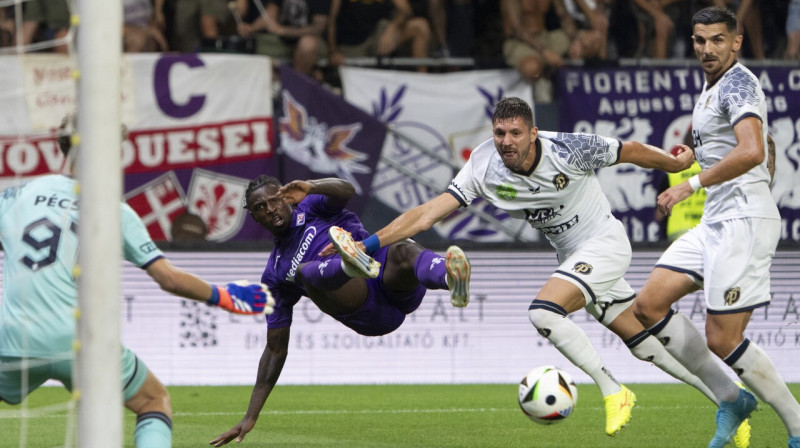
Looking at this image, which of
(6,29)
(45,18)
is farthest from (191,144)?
(6,29)

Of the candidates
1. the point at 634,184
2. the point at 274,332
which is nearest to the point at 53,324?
the point at 274,332

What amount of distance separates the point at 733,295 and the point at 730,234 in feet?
1.15

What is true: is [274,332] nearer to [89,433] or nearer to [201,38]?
[89,433]

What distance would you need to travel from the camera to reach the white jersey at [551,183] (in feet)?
23.3

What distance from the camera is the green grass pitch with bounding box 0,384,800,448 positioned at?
793 centimetres

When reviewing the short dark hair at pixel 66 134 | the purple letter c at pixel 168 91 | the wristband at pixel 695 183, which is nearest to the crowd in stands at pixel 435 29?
the purple letter c at pixel 168 91

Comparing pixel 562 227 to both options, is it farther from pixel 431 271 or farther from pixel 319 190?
pixel 319 190

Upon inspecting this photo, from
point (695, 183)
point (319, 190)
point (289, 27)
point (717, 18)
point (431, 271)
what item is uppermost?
point (717, 18)

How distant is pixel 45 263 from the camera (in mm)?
5109

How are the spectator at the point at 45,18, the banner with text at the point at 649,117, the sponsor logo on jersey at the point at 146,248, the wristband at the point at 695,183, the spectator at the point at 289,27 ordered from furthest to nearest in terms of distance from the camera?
the spectator at the point at 289,27 → the spectator at the point at 45,18 → the banner with text at the point at 649,117 → the wristband at the point at 695,183 → the sponsor logo on jersey at the point at 146,248

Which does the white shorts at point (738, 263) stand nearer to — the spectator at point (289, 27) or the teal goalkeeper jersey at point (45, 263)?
the teal goalkeeper jersey at point (45, 263)

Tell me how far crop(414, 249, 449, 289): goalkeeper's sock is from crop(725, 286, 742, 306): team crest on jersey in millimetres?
1665

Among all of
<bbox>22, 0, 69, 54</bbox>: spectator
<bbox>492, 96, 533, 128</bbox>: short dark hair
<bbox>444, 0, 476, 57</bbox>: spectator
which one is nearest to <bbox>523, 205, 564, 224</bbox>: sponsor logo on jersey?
<bbox>492, 96, 533, 128</bbox>: short dark hair

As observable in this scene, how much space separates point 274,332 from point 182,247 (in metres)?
4.60
